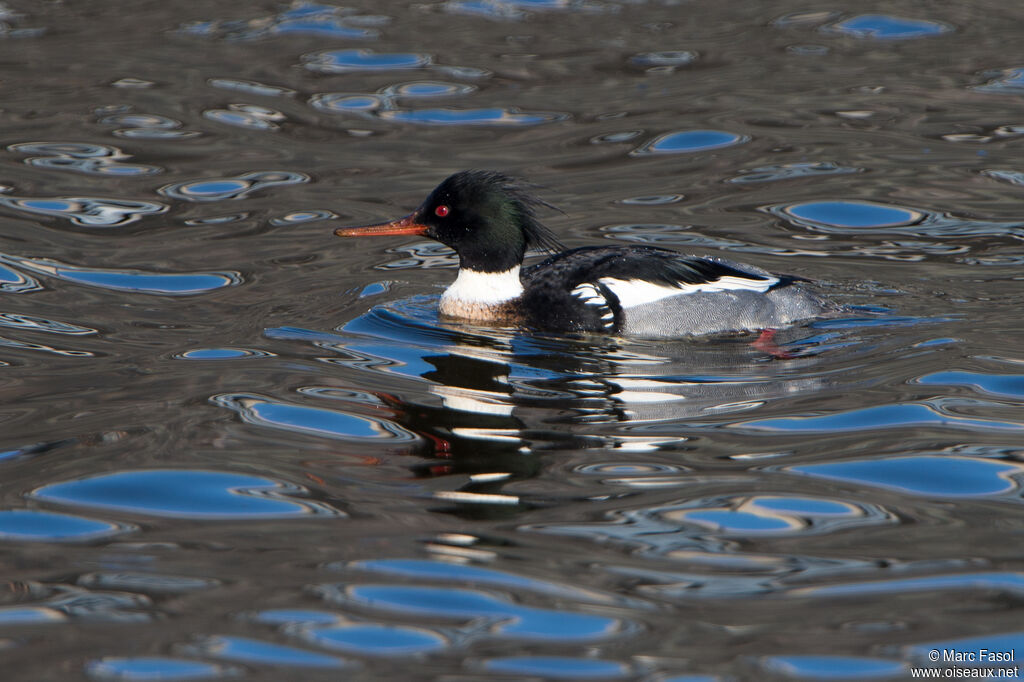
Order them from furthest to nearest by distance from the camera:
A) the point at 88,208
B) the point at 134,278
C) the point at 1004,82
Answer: the point at 1004,82
the point at 88,208
the point at 134,278

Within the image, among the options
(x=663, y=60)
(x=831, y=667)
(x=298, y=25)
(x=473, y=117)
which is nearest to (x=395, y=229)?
(x=473, y=117)

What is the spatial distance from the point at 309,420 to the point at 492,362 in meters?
1.43

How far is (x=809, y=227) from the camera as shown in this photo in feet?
33.4

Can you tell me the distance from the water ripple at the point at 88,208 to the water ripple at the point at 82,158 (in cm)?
71

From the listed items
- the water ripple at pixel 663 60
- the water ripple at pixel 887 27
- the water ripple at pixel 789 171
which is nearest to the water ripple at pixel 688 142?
the water ripple at pixel 789 171

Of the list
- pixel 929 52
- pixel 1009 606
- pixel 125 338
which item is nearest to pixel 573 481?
pixel 1009 606

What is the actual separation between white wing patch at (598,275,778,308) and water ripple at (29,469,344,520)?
3.09 m

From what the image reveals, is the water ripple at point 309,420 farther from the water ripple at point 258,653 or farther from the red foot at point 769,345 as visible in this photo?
the red foot at point 769,345

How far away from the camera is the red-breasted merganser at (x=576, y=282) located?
26.5 ft

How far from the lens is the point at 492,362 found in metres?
7.48

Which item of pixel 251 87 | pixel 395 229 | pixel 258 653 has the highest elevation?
pixel 251 87

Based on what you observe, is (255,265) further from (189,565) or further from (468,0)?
(468,0)

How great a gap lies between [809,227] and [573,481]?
5.28m

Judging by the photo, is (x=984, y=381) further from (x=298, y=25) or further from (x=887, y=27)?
(x=298, y=25)
